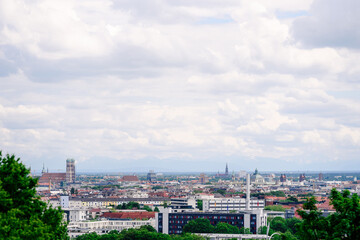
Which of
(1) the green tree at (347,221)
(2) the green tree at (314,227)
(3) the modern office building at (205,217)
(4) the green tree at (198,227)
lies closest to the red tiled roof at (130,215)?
(3) the modern office building at (205,217)

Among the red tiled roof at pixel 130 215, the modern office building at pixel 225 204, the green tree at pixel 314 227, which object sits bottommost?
the red tiled roof at pixel 130 215

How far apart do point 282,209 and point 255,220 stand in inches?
1986

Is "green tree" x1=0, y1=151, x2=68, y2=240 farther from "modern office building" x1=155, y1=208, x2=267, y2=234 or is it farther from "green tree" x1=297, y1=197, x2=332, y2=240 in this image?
"modern office building" x1=155, y1=208, x2=267, y2=234

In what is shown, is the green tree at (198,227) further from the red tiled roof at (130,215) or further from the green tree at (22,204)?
the green tree at (22,204)

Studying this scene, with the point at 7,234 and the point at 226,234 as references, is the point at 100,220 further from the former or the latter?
the point at 7,234

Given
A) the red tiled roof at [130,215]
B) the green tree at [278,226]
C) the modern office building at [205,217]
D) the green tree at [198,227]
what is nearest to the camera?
the green tree at [198,227]

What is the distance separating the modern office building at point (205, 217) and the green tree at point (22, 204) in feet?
289

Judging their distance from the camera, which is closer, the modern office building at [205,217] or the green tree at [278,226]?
the modern office building at [205,217]

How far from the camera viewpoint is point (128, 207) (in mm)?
180000

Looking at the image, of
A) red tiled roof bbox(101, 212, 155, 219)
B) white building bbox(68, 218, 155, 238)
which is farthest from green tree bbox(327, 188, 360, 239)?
red tiled roof bbox(101, 212, 155, 219)

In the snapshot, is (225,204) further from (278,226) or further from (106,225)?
(278,226)

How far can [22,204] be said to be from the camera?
29.9 m

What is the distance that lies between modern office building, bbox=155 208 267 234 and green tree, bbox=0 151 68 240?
289 feet

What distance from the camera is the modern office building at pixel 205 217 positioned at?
4638 inches
